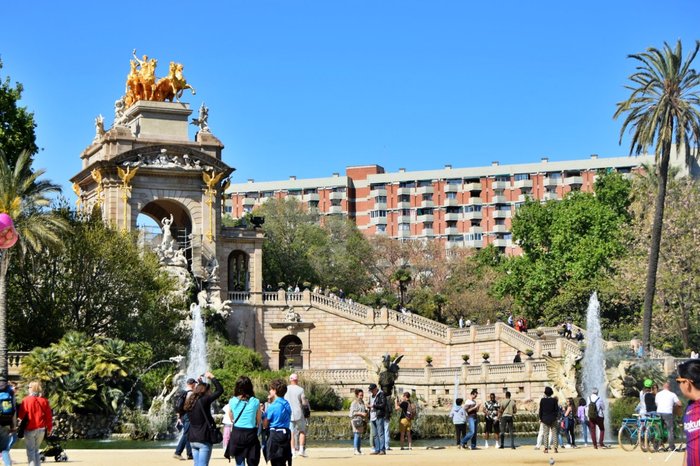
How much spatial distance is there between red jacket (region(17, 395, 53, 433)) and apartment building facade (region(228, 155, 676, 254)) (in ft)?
350

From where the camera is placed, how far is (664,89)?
181 ft

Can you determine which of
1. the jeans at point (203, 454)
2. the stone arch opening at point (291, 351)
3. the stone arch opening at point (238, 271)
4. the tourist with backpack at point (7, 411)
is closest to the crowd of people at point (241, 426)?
the jeans at point (203, 454)

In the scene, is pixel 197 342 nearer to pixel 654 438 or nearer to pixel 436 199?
pixel 654 438

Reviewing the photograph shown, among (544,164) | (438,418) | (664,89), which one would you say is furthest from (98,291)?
(544,164)

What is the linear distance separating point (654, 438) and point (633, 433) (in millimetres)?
1327

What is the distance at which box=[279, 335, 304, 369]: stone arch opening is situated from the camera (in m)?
71.6

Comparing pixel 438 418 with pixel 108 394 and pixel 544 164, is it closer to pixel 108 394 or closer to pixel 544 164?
pixel 108 394

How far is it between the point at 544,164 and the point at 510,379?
71.7 meters

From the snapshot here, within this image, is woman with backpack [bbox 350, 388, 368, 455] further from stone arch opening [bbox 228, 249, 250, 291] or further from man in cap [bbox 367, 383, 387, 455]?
stone arch opening [bbox 228, 249, 250, 291]

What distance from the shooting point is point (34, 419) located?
2195 centimetres


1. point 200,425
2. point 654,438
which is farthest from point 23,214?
point 200,425

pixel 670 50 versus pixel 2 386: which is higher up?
pixel 670 50

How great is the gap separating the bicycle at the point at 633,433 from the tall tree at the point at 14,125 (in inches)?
1529

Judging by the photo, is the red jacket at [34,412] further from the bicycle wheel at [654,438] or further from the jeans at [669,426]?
the bicycle wheel at [654,438]
